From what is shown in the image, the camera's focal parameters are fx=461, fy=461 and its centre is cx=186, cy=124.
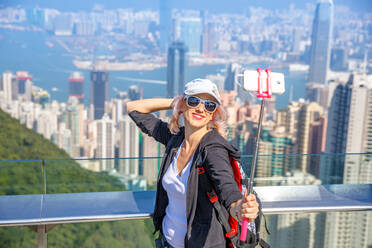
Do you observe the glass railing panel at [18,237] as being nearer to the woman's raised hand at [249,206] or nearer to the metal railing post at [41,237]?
the metal railing post at [41,237]

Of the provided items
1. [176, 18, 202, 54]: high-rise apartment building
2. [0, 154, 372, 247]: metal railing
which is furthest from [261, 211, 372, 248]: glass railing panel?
[176, 18, 202, 54]: high-rise apartment building

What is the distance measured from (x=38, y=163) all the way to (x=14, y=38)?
45903 millimetres

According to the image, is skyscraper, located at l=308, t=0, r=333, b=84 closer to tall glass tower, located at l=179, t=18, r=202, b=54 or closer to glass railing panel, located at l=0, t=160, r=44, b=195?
tall glass tower, located at l=179, t=18, r=202, b=54

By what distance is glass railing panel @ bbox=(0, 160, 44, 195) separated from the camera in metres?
1.53

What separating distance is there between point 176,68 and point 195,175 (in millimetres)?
43015

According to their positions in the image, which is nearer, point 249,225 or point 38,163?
point 249,225

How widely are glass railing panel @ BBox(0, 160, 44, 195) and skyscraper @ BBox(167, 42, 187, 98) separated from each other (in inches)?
1424

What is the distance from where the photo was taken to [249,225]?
1.01 m

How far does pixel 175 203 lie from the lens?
1.05 m

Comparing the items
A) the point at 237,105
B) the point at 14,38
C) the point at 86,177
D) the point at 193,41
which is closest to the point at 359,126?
the point at 237,105

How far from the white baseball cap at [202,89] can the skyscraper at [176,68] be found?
36.7 metres

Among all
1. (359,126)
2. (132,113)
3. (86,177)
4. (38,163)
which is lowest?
(359,126)

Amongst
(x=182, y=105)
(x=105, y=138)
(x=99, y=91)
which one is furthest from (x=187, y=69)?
(x=182, y=105)

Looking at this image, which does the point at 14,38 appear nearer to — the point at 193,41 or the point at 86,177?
the point at 193,41
